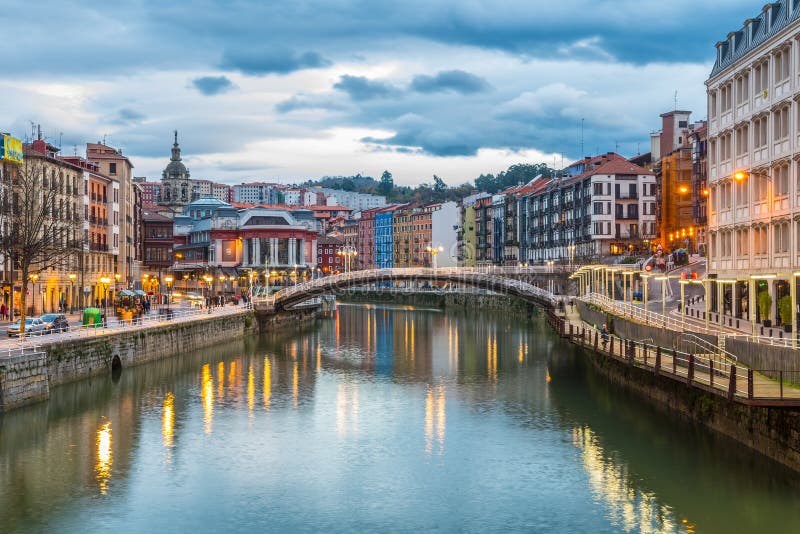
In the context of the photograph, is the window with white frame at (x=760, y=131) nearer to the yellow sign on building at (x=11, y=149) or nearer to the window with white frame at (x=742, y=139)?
the window with white frame at (x=742, y=139)

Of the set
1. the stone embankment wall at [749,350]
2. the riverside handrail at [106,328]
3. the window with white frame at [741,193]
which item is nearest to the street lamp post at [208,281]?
the riverside handrail at [106,328]

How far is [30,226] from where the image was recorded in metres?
65.1

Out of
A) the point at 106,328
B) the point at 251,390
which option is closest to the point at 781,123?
the point at 251,390

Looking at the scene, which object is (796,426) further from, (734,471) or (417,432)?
(417,432)

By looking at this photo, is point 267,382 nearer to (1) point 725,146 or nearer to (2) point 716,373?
(2) point 716,373

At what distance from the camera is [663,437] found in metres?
41.2

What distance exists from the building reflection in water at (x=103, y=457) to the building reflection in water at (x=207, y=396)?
4352 millimetres

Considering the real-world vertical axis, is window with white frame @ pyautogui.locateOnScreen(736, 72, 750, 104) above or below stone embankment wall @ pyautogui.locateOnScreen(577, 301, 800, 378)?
above

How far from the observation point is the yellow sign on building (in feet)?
252

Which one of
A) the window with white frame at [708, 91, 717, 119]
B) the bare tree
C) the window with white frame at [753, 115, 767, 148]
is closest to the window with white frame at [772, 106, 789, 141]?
the window with white frame at [753, 115, 767, 148]

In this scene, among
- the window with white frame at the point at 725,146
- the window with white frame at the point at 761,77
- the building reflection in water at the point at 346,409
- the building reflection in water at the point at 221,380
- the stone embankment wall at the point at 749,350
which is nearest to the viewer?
the stone embankment wall at the point at 749,350

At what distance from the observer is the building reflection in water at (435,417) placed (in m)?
42.1

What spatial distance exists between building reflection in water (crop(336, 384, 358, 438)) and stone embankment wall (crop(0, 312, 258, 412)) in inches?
553

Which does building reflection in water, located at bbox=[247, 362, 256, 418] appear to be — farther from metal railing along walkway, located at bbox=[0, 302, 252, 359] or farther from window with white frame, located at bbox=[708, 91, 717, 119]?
window with white frame, located at bbox=[708, 91, 717, 119]
